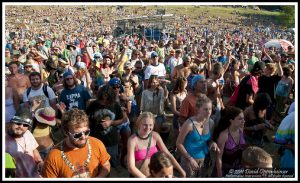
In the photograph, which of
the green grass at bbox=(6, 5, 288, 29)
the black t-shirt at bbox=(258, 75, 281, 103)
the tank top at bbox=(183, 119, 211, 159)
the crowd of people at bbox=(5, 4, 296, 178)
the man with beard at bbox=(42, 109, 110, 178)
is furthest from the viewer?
the green grass at bbox=(6, 5, 288, 29)

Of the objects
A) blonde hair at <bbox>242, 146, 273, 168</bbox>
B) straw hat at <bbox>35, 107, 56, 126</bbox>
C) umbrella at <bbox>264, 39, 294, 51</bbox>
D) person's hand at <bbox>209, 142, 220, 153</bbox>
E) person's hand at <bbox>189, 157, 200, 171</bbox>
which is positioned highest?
umbrella at <bbox>264, 39, 294, 51</bbox>

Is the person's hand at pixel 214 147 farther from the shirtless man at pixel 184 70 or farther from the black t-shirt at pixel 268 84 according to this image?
the shirtless man at pixel 184 70

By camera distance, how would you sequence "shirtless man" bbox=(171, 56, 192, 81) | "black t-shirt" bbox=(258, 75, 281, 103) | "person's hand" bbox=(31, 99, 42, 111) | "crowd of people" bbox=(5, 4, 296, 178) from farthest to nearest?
"shirtless man" bbox=(171, 56, 192, 81) < "black t-shirt" bbox=(258, 75, 281, 103) < "person's hand" bbox=(31, 99, 42, 111) < "crowd of people" bbox=(5, 4, 296, 178)

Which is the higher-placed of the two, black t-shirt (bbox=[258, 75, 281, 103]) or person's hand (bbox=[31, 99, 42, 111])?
black t-shirt (bbox=[258, 75, 281, 103])

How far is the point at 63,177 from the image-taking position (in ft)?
10.4

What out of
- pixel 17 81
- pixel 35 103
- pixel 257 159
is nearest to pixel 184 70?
pixel 17 81

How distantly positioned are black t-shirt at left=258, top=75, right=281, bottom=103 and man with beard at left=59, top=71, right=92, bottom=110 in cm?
Answer: 288

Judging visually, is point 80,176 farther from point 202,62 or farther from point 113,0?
point 202,62

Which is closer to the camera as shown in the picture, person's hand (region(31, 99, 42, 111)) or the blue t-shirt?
person's hand (region(31, 99, 42, 111))

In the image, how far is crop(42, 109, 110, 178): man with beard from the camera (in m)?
3.15

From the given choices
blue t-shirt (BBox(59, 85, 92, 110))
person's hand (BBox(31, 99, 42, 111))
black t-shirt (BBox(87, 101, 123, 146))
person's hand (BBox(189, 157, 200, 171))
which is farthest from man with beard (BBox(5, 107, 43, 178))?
person's hand (BBox(189, 157, 200, 171))

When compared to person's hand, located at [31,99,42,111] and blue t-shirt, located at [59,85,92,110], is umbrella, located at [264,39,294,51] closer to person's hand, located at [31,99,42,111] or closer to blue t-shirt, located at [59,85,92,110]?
blue t-shirt, located at [59,85,92,110]

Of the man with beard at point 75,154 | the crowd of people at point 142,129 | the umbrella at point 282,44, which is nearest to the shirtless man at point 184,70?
the crowd of people at point 142,129

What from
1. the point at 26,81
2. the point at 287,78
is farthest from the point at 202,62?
the point at 26,81
